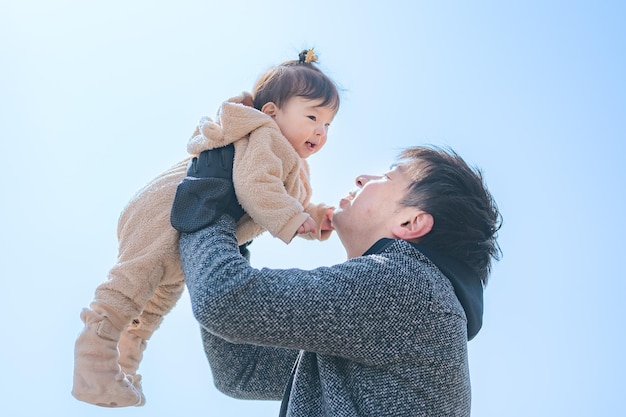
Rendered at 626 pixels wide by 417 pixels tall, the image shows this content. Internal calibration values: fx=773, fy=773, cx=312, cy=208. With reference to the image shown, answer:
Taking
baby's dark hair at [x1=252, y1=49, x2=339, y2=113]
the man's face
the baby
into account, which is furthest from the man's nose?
baby's dark hair at [x1=252, y1=49, x2=339, y2=113]

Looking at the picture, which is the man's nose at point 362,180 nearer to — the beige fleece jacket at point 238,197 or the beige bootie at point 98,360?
the beige fleece jacket at point 238,197

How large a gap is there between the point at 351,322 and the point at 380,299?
0.11 meters

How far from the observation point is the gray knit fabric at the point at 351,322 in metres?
2.24

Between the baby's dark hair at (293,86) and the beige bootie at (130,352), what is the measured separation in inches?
40.2

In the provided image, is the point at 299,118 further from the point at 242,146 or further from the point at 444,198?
the point at 444,198

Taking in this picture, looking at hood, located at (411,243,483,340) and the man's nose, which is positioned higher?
the man's nose

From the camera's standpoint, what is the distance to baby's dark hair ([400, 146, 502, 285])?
263cm

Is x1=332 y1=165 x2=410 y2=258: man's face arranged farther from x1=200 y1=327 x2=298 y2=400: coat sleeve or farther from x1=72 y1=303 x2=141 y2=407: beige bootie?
x1=72 y1=303 x2=141 y2=407: beige bootie

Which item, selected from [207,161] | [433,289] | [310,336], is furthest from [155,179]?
[433,289]

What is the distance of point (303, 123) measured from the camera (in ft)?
9.93

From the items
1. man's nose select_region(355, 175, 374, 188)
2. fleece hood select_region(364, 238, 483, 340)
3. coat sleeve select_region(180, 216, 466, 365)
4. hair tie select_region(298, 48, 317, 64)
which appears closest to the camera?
coat sleeve select_region(180, 216, 466, 365)

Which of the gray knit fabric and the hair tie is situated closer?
the gray knit fabric

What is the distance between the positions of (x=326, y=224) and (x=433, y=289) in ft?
2.47

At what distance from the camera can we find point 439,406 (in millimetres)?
2385
